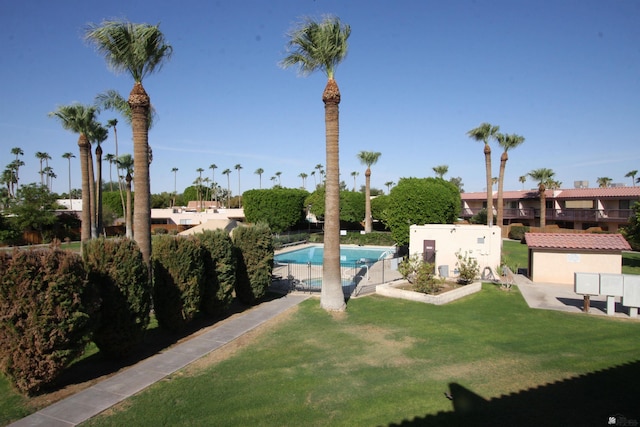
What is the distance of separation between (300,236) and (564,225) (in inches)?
1325

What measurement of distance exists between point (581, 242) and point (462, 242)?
5615 mm

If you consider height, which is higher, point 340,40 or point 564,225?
point 340,40

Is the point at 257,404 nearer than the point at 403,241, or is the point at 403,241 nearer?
the point at 257,404

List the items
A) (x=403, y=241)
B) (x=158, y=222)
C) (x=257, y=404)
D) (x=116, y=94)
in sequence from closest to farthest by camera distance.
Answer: (x=257, y=404), (x=116, y=94), (x=403, y=241), (x=158, y=222)

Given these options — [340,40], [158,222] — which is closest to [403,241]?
[340,40]

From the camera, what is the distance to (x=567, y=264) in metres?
19.4

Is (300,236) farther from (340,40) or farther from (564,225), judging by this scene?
(564,225)

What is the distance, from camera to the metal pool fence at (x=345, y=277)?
733 inches

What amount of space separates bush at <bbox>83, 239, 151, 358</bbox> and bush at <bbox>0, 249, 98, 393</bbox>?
133 cm

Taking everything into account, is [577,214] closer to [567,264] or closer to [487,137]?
[487,137]

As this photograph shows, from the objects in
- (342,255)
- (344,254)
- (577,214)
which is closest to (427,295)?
(342,255)

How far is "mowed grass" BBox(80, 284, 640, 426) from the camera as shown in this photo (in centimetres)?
710

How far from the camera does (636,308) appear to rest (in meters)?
13.6

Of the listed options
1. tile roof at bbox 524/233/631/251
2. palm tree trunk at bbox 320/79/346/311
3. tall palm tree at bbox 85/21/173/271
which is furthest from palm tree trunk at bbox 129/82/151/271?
tile roof at bbox 524/233/631/251
